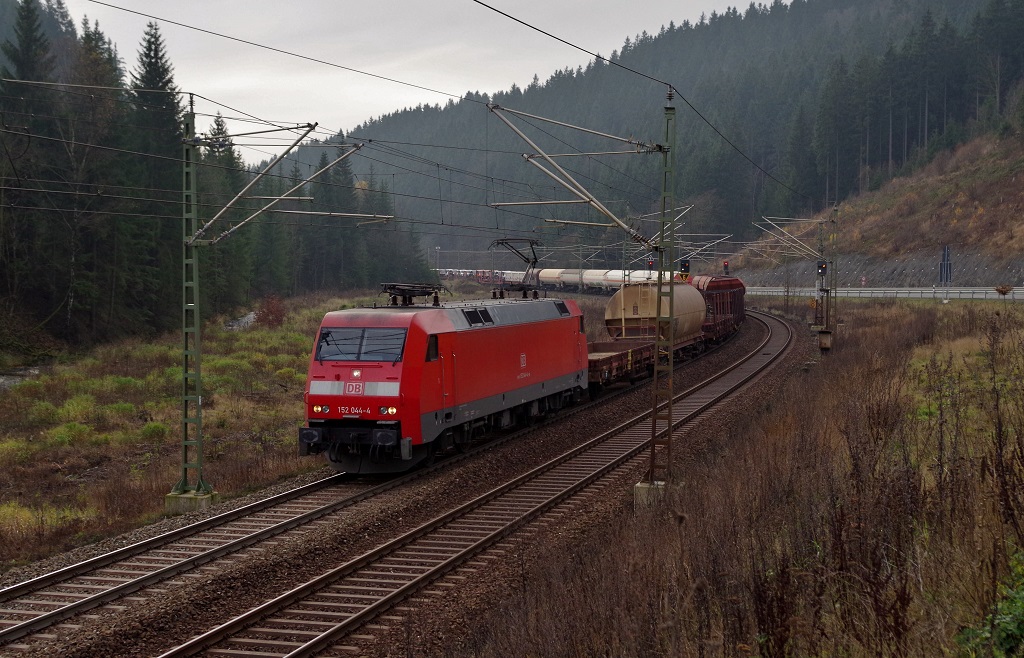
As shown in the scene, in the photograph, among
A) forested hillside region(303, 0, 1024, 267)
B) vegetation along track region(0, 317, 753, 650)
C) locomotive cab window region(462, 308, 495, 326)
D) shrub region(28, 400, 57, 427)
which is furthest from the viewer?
forested hillside region(303, 0, 1024, 267)

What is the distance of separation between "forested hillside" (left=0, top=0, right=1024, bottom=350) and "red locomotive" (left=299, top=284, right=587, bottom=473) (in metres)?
3.54

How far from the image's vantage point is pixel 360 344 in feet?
59.2

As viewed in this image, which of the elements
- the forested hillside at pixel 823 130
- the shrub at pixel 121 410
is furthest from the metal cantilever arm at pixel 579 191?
the forested hillside at pixel 823 130

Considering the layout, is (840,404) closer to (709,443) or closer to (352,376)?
(709,443)

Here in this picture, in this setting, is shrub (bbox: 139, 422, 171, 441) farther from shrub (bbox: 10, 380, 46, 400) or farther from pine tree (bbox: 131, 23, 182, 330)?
pine tree (bbox: 131, 23, 182, 330)

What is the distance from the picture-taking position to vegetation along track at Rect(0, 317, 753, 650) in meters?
10.9

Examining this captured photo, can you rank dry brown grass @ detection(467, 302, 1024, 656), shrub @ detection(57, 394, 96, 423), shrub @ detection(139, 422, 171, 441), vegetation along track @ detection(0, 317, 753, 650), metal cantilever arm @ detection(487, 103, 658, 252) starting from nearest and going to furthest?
dry brown grass @ detection(467, 302, 1024, 656) → vegetation along track @ detection(0, 317, 753, 650) → metal cantilever arm @ detection(487, 103, 658, 252) → shrub @ detection(139, 422, 171, 441) → shrub @ detection(57, 394, 96, 423)

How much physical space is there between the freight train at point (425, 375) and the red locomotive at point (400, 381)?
0.07ft

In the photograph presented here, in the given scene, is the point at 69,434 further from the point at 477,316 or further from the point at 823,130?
the point at 823,130

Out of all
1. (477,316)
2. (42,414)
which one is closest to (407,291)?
(477,316)

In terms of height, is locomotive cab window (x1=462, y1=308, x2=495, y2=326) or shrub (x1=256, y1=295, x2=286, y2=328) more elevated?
locomotive cab window (x1=462, y1=308, x2=495, y2=326)

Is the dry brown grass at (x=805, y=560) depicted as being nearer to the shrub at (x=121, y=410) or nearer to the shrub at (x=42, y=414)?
the shrub at (x=121, y=410)

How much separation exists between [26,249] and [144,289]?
295 inches

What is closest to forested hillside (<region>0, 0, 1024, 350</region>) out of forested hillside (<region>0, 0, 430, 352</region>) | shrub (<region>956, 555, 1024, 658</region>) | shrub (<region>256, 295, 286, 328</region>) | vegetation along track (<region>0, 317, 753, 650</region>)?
forested hillside (<region>0, 0, 430, 352</region>)
